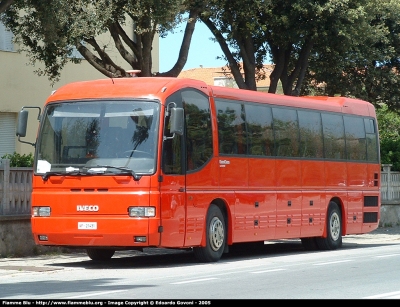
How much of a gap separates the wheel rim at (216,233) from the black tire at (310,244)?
5009mm

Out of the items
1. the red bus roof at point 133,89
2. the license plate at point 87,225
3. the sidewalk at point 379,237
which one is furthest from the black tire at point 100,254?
the sidewalk at point 379,237

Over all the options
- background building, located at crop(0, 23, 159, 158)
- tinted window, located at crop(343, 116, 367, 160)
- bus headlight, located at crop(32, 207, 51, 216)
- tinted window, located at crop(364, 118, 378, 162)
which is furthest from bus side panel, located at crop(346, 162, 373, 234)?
background building, located at crop(0, 23, 159, 158)

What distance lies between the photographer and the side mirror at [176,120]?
16.2 m

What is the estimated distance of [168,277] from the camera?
47.5ft

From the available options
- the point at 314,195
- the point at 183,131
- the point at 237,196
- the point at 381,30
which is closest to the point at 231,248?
the point at 314,195

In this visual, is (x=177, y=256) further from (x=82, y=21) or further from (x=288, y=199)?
(x=82, y=21)

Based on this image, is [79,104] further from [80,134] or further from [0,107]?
[0,107]

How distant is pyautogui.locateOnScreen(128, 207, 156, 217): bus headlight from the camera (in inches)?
631

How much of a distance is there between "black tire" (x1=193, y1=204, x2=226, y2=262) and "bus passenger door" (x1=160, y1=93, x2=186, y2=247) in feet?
3.04

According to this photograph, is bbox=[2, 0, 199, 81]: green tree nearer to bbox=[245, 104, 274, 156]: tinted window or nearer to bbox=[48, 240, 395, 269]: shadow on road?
bbox=[245, 104, 274, 156]: tinted window

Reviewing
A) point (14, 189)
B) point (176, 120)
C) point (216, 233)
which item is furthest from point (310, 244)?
point (176, 120)

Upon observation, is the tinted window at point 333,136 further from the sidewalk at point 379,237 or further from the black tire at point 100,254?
the black tire at point 100,254

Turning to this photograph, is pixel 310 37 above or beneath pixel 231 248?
above

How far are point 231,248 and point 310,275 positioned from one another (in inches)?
332
